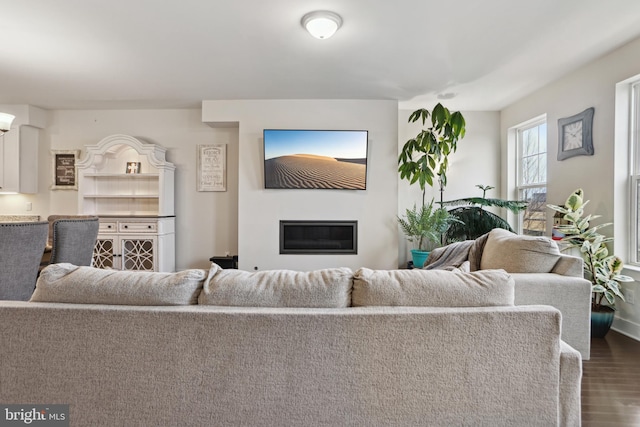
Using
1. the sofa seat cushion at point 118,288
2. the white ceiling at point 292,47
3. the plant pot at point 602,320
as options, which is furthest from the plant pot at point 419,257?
the sofa seat cushion at point 118,288

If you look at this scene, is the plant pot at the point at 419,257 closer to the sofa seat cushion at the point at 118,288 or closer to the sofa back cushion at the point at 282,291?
the sofa back cushion at the point at 282,291

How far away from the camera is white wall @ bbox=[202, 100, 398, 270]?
13.6ft

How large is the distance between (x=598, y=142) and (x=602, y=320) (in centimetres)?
159

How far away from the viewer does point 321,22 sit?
2.26 metres

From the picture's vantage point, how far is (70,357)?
105 centimetres

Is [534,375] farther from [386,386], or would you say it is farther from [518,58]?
[518,58]

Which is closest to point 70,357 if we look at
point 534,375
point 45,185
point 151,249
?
point 534,375

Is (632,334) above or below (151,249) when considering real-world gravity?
below

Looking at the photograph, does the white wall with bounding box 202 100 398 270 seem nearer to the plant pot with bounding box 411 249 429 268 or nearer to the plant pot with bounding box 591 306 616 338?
the plant pot with bounding box 411 249 429 268

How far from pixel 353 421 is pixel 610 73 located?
362cm

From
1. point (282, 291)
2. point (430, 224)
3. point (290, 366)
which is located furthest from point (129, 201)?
point (290, 366)

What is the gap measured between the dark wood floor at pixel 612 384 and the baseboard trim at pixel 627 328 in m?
0.07

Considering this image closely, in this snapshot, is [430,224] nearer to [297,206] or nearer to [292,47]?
[297,206]

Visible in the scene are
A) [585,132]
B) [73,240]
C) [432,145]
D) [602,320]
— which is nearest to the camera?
[602,320]
